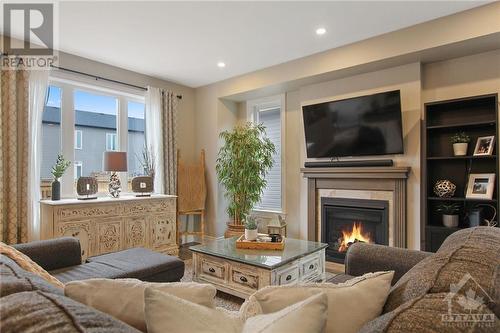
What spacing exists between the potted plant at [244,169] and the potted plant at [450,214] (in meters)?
2.24

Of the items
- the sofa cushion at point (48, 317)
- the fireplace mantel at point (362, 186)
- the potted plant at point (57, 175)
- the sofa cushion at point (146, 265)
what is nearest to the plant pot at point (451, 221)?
the fireplace mantel at point (362, 186)

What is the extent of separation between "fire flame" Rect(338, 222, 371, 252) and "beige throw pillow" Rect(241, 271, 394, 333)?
9.34 ft

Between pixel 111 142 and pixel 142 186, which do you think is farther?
pixel 111 142

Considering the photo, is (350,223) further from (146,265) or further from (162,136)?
(162,136)

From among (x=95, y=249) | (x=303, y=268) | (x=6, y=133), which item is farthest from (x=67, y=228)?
(x=303, y=268)

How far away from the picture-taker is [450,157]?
3010 mm

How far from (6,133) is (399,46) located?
4.26 m

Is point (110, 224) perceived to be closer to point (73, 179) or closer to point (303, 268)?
point (73, 179)

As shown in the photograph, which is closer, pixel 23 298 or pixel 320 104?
pixel 23 298

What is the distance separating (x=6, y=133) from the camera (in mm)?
3170

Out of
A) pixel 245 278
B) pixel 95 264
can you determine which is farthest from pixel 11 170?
pixel 245 278

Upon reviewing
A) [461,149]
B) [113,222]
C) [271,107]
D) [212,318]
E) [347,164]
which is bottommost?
[113,222]

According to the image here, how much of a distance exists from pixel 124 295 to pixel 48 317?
0.38 m

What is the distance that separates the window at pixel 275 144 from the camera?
4703mm
